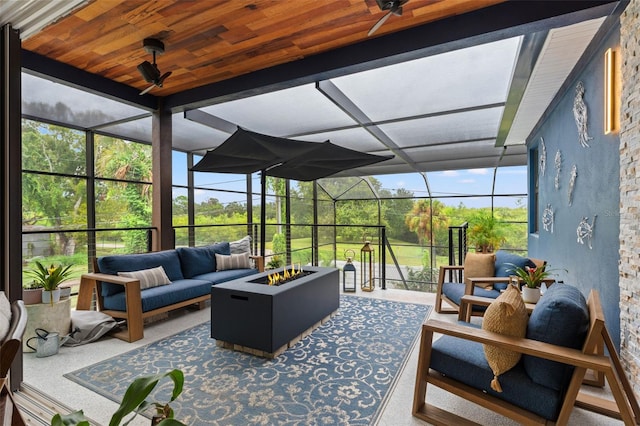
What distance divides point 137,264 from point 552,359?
3.78 meters

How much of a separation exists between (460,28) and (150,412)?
131 inches

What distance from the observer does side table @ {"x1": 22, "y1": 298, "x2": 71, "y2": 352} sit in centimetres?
285

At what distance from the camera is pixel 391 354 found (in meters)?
2.85

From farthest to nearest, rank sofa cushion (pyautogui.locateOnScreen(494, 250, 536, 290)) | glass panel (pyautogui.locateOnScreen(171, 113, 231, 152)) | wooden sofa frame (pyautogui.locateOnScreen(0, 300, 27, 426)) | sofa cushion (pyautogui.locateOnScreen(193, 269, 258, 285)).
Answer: glass panel (pyautogui.locateOnScreen(171, 113, 231, 152))
sofa cushion (pyautogui.locateOnScreen(193, 269, 258, 285))
sofa cushion (pyautogui.locateOnScreen(494, 250, 536, 290))
wooden sofa frame (pyautogui.locateOnScreen(0, 300, 27, 426))

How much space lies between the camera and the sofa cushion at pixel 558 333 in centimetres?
163

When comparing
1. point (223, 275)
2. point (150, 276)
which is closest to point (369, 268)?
point (223, 275)

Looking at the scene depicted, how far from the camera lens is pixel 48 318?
9.54 ft

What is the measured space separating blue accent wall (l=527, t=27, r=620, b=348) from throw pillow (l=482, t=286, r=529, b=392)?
3.73 ft

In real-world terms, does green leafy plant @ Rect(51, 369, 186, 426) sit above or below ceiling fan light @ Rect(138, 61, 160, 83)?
below

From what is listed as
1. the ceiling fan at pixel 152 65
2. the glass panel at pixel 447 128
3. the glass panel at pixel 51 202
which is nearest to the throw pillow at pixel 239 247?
the ceiling fan at pixel 152 65

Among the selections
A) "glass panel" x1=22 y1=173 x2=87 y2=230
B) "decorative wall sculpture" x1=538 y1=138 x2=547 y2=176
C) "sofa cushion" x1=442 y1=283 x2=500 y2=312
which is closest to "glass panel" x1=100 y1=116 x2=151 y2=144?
"glass panel" x1=22 y1=173 x2=87 y2=230

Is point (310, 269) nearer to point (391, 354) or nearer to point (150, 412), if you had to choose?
point (391, 354)

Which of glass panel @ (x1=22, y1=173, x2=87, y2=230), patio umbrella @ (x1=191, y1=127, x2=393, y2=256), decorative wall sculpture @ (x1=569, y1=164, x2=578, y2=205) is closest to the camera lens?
decorative wall sculpture @ (x1=569, y1=164, x2=578, y2=205)

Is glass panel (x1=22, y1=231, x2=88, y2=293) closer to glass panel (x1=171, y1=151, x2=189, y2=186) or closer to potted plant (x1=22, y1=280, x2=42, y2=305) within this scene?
glass panel (x1=171, y1=151, x2=189, y2=186)
